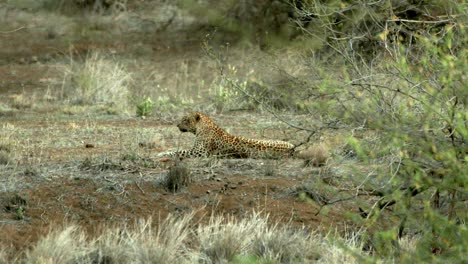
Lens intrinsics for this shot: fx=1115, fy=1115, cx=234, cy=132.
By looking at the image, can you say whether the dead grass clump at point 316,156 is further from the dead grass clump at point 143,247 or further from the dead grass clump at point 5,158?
the dead grass clump at point 143,247

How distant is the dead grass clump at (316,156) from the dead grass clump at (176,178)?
189 centimetres

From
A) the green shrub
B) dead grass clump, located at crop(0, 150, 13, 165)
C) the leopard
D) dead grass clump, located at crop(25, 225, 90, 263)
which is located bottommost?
the green shrub

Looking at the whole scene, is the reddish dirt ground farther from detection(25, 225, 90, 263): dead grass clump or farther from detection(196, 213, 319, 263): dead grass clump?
detection(196, 213, 319, 263): dead grass clump

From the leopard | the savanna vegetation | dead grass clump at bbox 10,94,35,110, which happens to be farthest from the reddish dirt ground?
dead grass clump at bbox 10,94,35,110

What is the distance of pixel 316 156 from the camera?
12.0 m

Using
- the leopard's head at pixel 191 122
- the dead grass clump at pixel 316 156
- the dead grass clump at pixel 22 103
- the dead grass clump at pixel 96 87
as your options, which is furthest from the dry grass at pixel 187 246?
the dead grass clump at pixel 96 87

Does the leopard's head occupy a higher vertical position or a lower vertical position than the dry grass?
lower

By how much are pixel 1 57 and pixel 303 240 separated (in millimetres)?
18149

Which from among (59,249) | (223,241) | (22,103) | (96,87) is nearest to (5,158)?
(59,249)

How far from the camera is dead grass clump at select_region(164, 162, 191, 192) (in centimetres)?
1044

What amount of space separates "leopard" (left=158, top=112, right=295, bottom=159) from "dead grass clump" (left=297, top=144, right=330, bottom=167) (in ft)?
0.60

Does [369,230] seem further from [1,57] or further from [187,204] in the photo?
[1,57]

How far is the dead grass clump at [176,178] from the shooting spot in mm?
10438

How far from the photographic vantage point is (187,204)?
10.3 m
